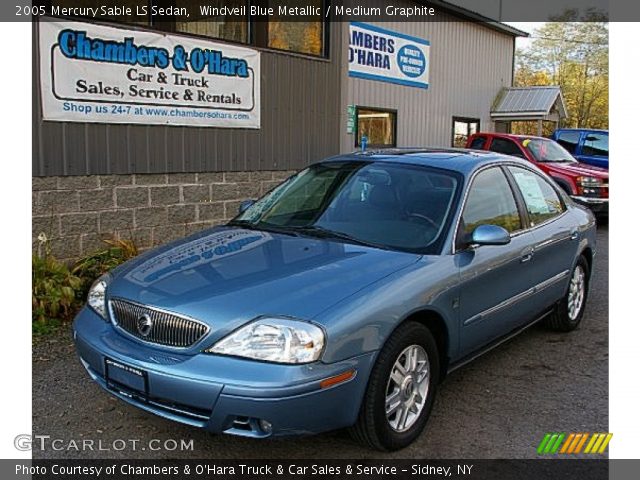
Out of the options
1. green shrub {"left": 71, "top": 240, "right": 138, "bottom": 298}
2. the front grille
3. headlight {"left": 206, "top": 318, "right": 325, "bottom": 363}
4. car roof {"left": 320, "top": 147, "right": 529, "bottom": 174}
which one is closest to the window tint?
car roof {"left": 320, "top": 147, "right": 529, "bottom": 174}

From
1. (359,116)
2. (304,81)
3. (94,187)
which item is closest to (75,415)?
(94,187)

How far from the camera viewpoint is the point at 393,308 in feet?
10.7

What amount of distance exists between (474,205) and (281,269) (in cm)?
159

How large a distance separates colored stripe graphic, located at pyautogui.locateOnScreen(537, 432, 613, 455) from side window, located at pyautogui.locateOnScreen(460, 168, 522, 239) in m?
1.36

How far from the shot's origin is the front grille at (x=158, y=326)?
304cm

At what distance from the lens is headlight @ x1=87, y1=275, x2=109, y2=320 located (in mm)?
3581

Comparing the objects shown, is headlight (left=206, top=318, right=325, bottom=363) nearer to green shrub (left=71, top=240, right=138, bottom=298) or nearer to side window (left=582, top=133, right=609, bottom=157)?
green shrub (left=71, top=240, right=138, bottom=298)

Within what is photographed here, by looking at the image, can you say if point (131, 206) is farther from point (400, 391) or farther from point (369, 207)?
point (400, 391)

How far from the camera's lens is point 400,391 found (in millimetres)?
3420

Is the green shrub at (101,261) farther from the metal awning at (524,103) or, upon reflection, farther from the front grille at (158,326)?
the metal awning at (524,103)

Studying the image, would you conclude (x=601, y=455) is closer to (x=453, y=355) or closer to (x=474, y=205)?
(x=453, y=355)

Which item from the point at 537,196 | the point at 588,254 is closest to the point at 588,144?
the point at 588,254

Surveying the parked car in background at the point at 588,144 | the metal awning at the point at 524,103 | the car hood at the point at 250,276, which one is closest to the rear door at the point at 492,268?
the car hood at the point at 250,276

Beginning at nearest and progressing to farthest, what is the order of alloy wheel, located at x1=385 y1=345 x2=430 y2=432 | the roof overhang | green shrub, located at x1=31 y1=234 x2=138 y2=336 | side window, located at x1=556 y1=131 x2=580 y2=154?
alloy wheel, located at x1=385 y1=345 x2=430 y2=432 < green shrub, located at x1=31 y1=234 x2=138 y2=336 < the roof overhang < side window, located at x1=556 y1=131 x2=580 y2=154
